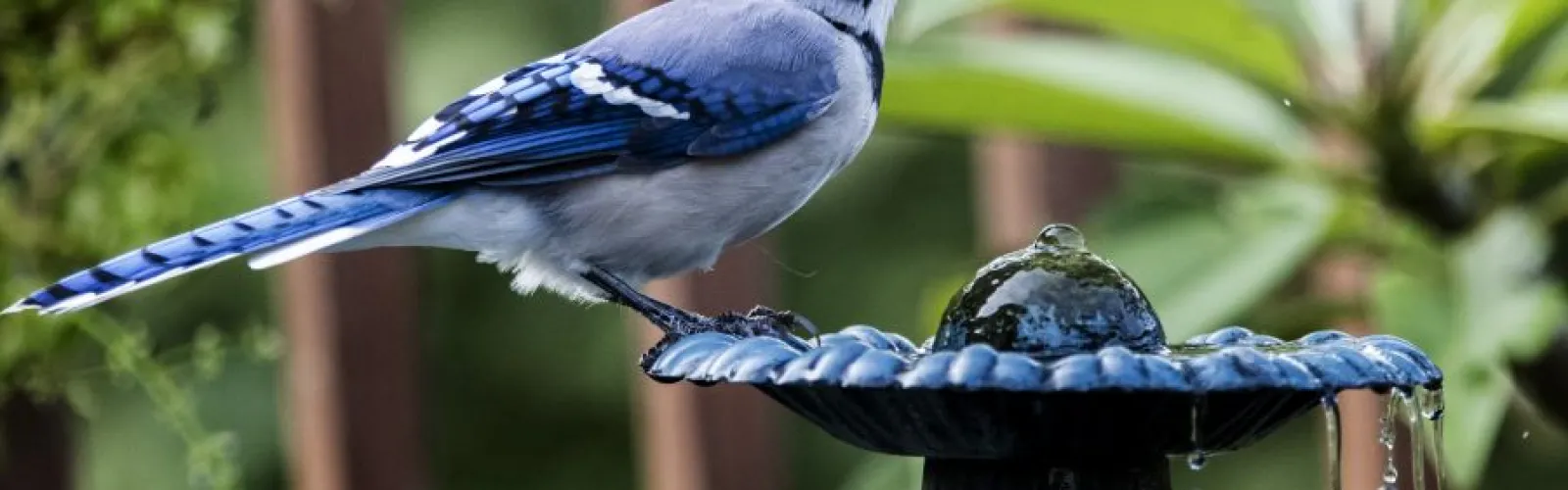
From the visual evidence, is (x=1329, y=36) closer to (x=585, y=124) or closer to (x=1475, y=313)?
(x=1475, y=313)

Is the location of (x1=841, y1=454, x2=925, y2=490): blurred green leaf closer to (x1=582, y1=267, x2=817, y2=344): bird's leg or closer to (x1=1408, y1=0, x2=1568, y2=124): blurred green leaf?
(x1=582, y1=267, x2=817, y2=344): bird's leg

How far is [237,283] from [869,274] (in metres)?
0.98

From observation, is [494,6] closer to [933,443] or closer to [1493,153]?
[1493,153]

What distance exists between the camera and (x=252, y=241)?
1.48 m

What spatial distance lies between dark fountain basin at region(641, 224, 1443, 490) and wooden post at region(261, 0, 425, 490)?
3.27 ft

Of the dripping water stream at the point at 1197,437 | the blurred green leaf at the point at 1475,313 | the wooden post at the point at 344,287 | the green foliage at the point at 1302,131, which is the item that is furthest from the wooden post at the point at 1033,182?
the dripping water stream at the point at 1197,437

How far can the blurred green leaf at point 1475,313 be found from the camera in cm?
191

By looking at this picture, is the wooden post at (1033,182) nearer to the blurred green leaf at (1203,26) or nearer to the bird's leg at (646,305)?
the blurred green leaf at (1203,26)

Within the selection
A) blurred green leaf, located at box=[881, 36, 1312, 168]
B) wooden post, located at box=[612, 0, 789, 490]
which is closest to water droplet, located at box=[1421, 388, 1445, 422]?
blurred green leaf, located at box=[881, 36, 1312, 168]

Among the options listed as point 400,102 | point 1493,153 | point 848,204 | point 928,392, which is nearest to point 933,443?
point 928,392

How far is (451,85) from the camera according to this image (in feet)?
10.7

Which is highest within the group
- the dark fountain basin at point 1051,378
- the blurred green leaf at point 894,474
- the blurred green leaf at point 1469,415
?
the dark fountain basin at point 1051,378

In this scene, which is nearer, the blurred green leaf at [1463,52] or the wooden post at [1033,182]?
the blurred green leaf at [1463,52]

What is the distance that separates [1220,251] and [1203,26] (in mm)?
243
